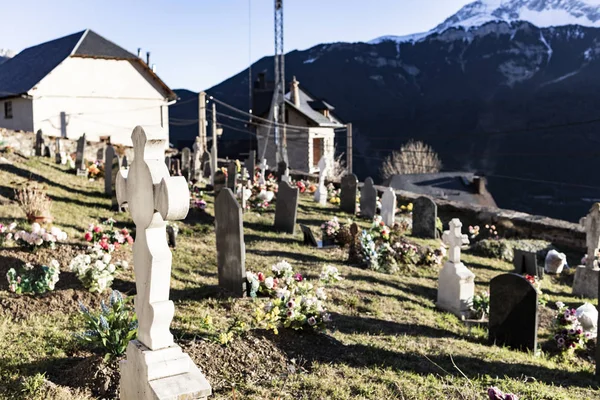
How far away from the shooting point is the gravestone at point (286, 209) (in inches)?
451

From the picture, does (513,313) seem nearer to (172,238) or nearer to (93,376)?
(93,376)

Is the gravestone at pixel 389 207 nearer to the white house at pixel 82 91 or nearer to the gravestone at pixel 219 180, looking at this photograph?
the gravestone at pixel 219 180

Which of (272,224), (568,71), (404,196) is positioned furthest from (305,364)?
(568,71)

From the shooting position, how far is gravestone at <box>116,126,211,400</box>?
320cm

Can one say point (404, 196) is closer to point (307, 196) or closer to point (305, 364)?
point (307, 196)

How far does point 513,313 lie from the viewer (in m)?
6.49

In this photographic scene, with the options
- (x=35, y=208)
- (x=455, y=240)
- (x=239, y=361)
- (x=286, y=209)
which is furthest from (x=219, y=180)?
(x=239, y=361)

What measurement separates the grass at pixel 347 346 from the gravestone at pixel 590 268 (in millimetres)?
271

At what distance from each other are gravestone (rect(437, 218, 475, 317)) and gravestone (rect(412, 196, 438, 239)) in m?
4.88

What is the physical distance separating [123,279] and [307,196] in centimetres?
1082

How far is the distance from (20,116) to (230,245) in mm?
24816

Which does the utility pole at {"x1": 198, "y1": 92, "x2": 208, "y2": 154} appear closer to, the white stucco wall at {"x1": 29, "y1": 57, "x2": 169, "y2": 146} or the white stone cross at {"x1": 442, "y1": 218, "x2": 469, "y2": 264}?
the white stucco wall at {"x1": 29, "y1": 57, "x2": 169, "y2": 146}

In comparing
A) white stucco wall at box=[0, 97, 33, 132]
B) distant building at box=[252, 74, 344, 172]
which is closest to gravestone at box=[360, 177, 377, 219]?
white stucco wall at box=[0, 97, 33, 132]

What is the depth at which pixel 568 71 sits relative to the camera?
99.1 metres
